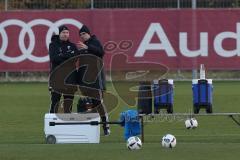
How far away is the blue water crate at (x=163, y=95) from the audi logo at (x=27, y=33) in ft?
48.4

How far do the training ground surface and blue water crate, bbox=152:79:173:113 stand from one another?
54 centimetres

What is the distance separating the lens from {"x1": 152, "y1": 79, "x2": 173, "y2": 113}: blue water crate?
1677cm

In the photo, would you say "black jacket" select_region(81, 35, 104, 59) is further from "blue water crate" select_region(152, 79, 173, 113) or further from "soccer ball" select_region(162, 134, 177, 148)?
"soccer ball" select_region(162, 134, 177, 148)

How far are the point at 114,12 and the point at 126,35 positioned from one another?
0.94 m

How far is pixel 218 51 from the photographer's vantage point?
102ft

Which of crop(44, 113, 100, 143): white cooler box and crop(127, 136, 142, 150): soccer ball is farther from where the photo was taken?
crop(44, 113, 100, 143): white cooler box

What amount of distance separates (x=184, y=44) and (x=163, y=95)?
14.5 m

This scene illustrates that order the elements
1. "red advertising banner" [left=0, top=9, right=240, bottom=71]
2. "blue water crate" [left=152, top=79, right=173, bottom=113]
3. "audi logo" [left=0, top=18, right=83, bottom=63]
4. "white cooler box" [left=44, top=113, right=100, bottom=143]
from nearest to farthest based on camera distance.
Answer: "white cooler box" [left=44, top=113, right=100, bottom=143] → "blue water crate" [left=152, top=79, right=173, bottom=113] → "red advertising banner" [left=0, top=9, right=240, bottom=71] → "audi logo" [left=0, top=18, right=83, bottom=63]

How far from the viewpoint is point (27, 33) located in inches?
1238

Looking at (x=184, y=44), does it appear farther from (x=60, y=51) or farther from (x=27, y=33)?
(x=60, y=51)

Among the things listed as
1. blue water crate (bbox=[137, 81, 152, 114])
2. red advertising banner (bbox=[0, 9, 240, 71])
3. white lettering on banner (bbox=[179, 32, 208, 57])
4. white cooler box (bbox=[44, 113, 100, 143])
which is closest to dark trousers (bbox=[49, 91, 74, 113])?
blue water crate (bbox=[137, 81, 152, 114])

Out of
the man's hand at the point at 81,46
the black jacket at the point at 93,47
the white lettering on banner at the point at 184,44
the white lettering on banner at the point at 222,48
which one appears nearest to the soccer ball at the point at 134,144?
the man's hand at the point at 81,46

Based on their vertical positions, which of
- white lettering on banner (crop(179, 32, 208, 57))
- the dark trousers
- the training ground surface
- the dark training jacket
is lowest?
the training ground surface

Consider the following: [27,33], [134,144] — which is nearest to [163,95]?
[134,144]
